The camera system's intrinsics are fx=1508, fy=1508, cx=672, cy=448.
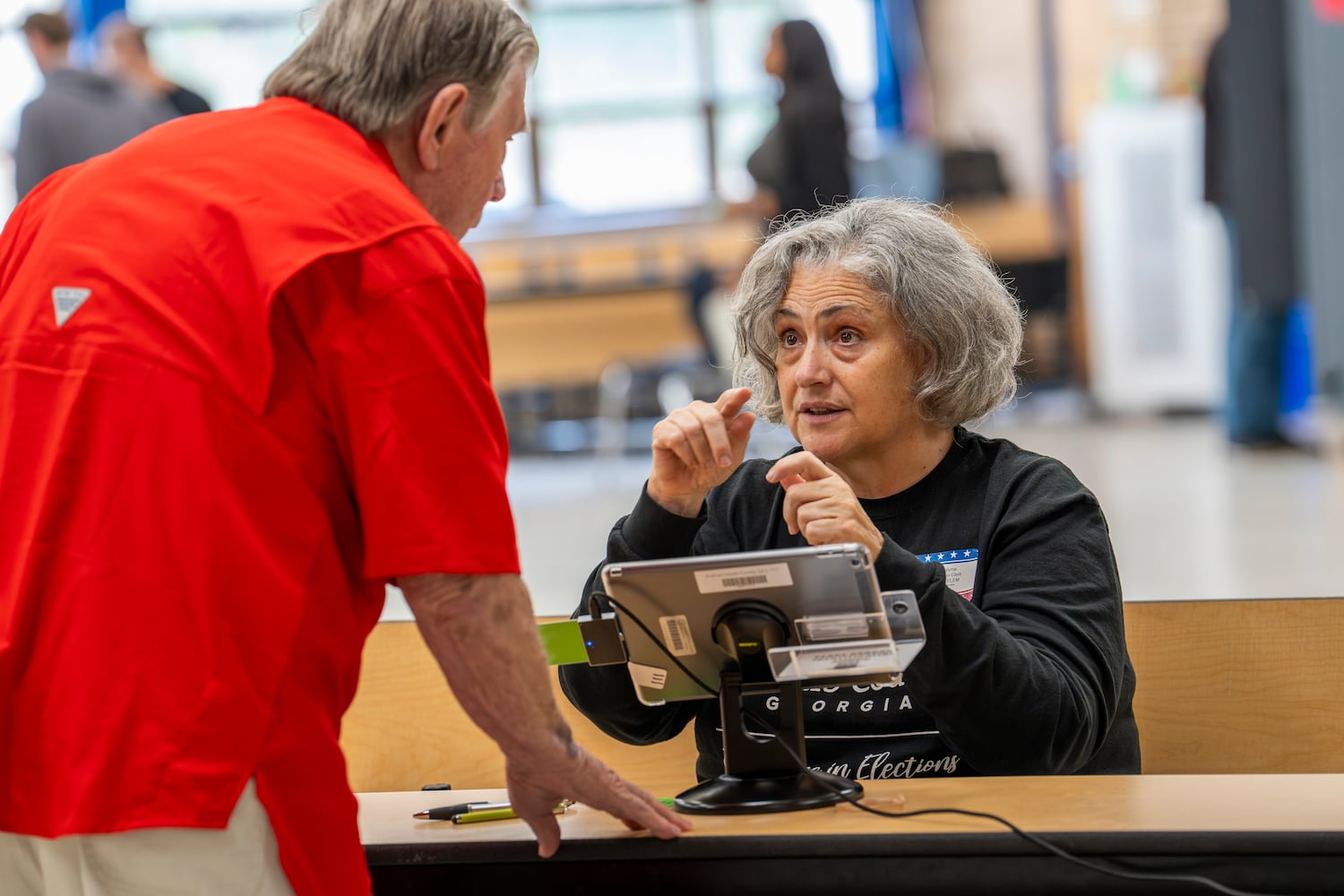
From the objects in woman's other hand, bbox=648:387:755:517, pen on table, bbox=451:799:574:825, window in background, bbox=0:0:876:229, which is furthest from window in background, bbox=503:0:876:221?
pen on table, bbox=451:799:574:825

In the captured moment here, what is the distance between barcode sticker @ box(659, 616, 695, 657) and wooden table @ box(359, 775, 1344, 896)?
161 mm

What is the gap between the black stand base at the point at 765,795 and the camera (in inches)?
55.6

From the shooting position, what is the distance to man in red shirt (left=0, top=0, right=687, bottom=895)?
111 cm

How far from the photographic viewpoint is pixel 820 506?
151 cm

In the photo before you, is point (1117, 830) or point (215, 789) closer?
point (215, 789)

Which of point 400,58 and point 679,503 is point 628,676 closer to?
point 679,503

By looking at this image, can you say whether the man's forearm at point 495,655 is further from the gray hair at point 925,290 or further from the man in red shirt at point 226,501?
the gray hair at point 925,290

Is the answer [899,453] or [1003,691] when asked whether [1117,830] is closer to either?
[1003,691]

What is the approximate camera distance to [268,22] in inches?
474

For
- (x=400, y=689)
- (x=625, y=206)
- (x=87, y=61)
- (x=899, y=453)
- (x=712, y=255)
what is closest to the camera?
(x=899, y=453)

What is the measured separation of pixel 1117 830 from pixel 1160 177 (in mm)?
8479

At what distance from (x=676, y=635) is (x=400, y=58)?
60cm

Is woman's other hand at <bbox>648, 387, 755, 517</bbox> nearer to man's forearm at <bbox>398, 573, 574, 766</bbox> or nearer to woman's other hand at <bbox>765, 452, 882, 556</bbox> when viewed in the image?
woman's other hand at <bbox>765, 452, 882, 556</bbox>

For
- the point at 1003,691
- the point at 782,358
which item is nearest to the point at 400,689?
the point at 782,358
